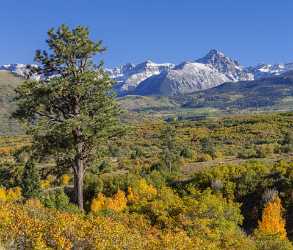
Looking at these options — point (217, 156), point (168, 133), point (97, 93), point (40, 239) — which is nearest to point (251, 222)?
point (97, 93)

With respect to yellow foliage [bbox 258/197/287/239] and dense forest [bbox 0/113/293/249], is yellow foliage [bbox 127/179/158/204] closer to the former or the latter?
dense forest [bbox 0/113/293/249]

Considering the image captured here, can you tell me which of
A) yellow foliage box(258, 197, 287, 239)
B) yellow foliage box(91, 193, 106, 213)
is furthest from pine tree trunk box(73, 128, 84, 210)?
yellow foliage box(91, 193, 106, 213)

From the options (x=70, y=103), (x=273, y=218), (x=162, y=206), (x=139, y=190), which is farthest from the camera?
(x=139, y=190)

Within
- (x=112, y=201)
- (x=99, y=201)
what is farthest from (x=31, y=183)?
(x=112, y=201)

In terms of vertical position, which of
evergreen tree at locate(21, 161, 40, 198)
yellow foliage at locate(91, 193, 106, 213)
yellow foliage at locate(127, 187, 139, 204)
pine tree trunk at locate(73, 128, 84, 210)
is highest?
pine tree trunk at locate(73, 128, 84, 210)

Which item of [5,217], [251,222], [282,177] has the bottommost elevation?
A: [251,222]

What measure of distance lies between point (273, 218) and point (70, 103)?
663 inches

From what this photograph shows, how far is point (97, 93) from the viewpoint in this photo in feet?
99.3

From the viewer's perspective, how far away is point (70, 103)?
30.7 m

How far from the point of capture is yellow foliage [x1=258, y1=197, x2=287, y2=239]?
1364 inches

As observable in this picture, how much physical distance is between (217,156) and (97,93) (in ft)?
138

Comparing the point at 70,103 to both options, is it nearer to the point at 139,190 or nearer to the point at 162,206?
the point at 162,206

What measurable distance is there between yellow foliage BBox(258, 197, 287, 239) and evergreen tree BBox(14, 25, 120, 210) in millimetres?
12962

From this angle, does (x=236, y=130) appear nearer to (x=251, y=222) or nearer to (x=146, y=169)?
(x=146, y=169)
